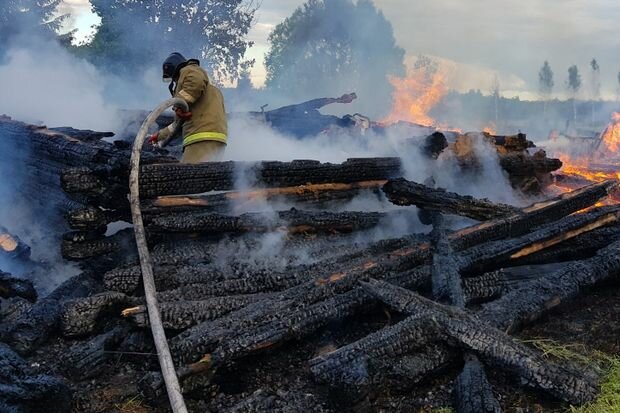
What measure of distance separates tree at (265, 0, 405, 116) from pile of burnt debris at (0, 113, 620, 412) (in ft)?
126

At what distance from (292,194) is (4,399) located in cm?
414

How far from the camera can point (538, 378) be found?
133 inches

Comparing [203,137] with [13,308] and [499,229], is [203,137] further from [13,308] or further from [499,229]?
[499,229]

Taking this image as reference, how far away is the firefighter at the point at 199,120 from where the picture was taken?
6.92 metres

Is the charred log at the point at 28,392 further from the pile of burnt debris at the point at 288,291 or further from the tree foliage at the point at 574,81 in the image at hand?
the tree foliage at the point at 574,81

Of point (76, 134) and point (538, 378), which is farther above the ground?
point (76, 134)

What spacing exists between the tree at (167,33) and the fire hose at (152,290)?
64.9 ft

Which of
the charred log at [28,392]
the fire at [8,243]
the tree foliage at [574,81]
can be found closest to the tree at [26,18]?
the fire at [8,243]

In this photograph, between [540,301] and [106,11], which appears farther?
[106,11]

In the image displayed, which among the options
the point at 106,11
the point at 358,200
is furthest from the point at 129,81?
the point at 358,200

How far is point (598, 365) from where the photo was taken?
3846 millimetres

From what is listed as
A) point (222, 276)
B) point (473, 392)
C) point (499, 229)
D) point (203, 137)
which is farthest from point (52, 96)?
point (473, 392)

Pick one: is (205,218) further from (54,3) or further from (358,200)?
(54,3)

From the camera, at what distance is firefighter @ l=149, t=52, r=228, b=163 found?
22.7ft
